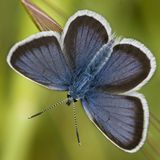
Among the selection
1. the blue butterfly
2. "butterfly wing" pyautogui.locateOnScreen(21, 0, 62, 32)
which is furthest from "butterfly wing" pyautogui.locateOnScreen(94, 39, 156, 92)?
"butterfly wing" pyautogui.locateOnScreen(21, 0, 62, 32)

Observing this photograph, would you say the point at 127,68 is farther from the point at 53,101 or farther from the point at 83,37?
the point at 53,101

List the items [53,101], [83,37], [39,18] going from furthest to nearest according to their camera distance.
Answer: [53,101] < [83,37] < [39,18]

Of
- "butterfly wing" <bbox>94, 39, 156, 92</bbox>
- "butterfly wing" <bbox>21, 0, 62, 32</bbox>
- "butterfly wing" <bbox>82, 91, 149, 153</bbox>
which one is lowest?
"butterfly wing" <bbox>82, 91, 149, 153</bbox>

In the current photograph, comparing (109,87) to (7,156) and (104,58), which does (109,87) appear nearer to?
(104,58)

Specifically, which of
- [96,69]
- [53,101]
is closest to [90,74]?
[96,69]

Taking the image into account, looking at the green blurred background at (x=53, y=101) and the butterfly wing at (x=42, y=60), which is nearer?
the butterfly wing at (x=42, y=60)

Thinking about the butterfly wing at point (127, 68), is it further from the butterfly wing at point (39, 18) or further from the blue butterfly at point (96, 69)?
the butterfly wing at point (39, 18)

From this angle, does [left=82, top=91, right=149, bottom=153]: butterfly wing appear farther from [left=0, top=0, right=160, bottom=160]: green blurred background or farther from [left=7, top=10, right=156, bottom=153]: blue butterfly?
[left=0, top=0, right=160, bottom=160]: green blurred background

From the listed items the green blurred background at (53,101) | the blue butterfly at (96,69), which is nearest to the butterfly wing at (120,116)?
the blue butterfly at (96,69)
